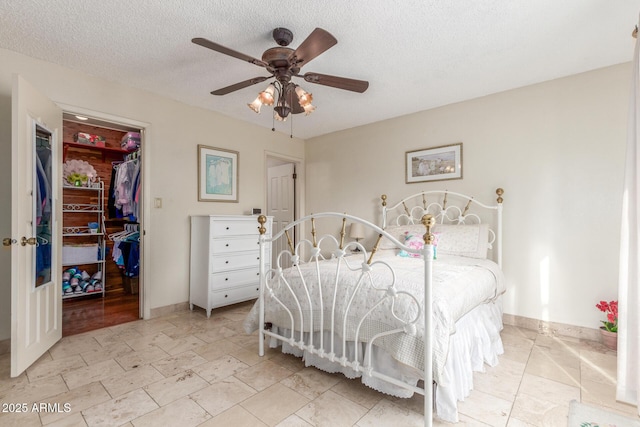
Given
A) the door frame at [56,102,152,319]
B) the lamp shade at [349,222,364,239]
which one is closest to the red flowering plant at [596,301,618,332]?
the lamp shade at [349,222,364,239]

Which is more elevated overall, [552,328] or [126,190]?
[126,190]

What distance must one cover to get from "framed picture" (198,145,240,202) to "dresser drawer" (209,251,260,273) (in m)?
0.81

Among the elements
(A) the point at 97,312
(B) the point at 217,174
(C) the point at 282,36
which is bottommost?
(A) the point at 97,312

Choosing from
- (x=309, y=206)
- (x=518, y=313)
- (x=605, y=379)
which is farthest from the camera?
(x=309, y=206)

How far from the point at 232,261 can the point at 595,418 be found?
3.17 meters

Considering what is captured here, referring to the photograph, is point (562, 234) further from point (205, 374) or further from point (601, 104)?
point (205, 374)

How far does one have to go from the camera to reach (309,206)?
4941 millimetres

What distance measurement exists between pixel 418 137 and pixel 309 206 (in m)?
2.04

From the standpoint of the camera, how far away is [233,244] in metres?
3.46

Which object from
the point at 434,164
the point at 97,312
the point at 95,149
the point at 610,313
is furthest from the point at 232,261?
the point at 610,313

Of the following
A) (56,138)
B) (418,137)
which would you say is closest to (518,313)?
(418,137)

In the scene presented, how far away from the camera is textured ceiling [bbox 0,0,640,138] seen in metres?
1.89

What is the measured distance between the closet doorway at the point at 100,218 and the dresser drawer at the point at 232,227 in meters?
1.23

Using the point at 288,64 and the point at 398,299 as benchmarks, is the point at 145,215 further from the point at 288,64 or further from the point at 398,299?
the point at 398,299
